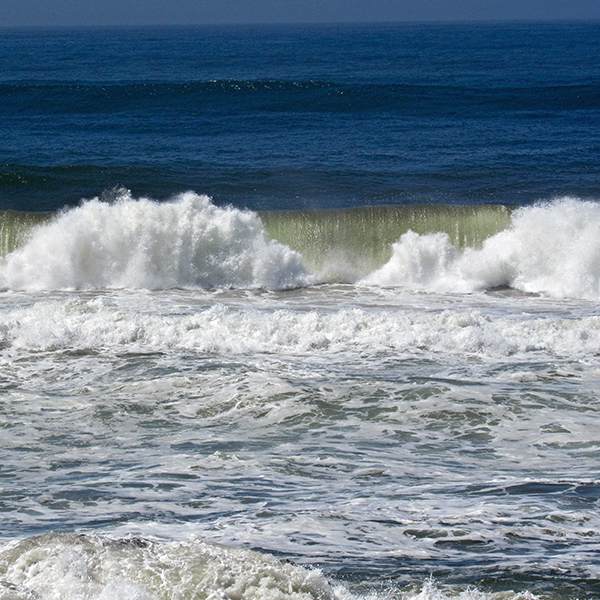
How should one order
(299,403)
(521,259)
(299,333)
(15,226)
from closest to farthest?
(299,403)
(299,333)
(521,259)
(15,226)

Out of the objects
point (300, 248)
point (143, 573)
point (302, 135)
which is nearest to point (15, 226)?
point (300, 248)

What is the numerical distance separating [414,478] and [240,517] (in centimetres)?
192

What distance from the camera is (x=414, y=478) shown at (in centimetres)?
786

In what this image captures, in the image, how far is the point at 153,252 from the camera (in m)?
17.6

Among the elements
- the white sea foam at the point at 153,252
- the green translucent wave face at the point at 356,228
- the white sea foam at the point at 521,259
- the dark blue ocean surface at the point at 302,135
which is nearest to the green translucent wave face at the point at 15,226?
the green translucent wave face at the point at 356,228

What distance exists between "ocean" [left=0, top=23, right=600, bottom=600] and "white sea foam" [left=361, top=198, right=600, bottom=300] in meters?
0.06

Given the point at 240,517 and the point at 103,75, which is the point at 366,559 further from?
the point at 103,75

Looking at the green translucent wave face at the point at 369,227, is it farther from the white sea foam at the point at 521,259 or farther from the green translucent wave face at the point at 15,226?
the green translucent wave face at the point at 15,226

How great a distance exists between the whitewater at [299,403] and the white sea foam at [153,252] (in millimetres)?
49

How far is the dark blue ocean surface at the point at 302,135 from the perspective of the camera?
22484 millimetres

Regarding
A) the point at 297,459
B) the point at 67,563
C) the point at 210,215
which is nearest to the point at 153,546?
the point at 67,563

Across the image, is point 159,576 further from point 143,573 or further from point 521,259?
point 521,259

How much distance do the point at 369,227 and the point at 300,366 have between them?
8.08 metres

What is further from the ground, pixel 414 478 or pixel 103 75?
pixel 103 75
